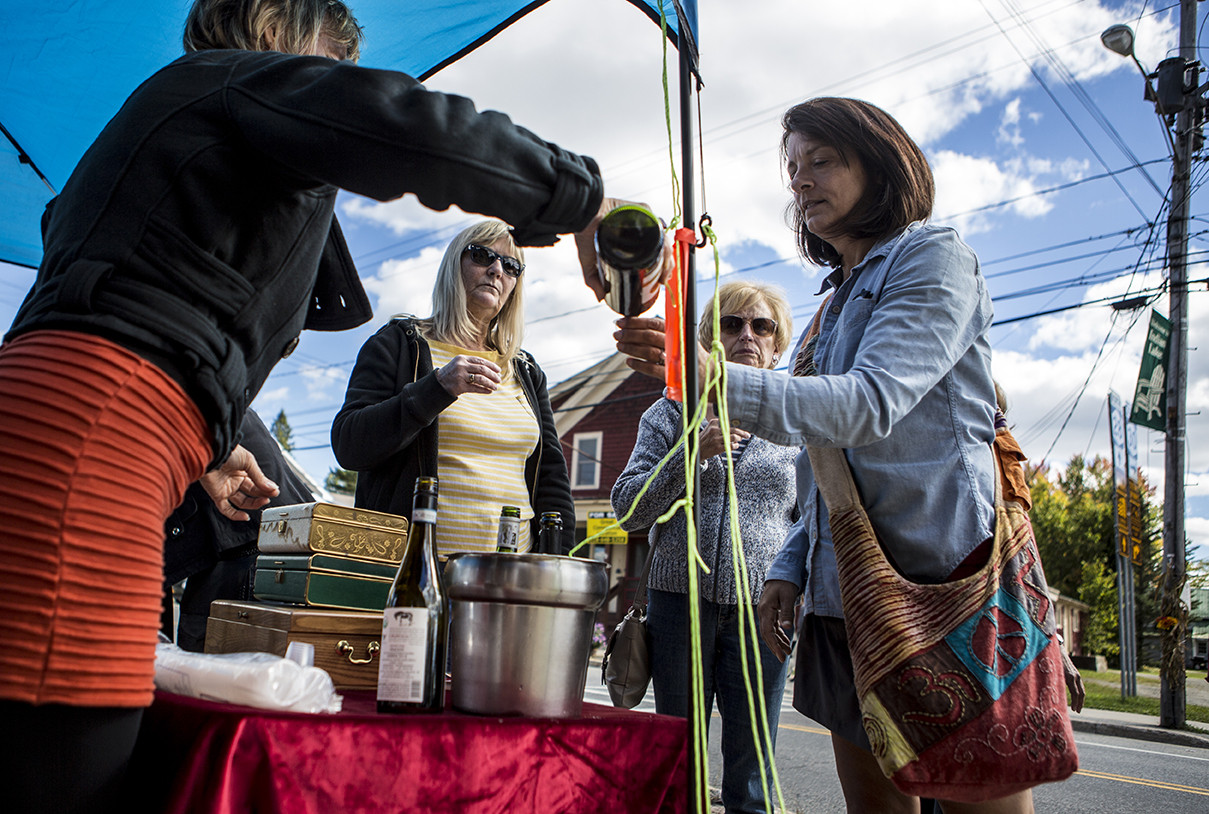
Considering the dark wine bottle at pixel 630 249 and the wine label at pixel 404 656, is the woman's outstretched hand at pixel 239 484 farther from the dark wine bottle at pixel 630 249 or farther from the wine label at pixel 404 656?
the dark wine bottle at pixel 630 249

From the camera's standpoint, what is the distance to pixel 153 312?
0.93 m

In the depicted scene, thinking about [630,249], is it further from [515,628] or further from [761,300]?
[761,300]

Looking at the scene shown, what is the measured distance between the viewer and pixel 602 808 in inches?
45.9

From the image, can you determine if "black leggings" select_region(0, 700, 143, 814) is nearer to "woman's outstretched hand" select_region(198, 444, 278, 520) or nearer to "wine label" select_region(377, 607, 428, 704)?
"wine label" select_region(377, 607, 428, 704)

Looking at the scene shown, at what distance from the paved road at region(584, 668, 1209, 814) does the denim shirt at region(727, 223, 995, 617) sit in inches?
136

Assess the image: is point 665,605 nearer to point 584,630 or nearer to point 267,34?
point 584,630

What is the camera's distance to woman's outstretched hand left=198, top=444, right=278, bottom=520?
1.65 meters

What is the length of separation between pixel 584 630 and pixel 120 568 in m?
0.64

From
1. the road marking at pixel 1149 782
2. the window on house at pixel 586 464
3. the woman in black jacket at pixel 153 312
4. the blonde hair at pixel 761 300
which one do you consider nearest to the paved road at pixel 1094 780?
the road marking at pixel 1149 782

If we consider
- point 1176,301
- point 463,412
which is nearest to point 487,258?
point 463,412

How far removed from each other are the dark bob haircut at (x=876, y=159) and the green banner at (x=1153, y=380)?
1121 cm

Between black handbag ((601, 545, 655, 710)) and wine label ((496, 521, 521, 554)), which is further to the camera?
black handbag ((601, 545, 655, 710))

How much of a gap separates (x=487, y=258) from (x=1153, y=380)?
Answer: 1146 centimetres

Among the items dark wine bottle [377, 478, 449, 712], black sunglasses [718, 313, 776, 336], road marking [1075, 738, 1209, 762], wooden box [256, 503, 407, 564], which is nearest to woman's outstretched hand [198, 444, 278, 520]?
wooden box [256, 503, 407, 564]
